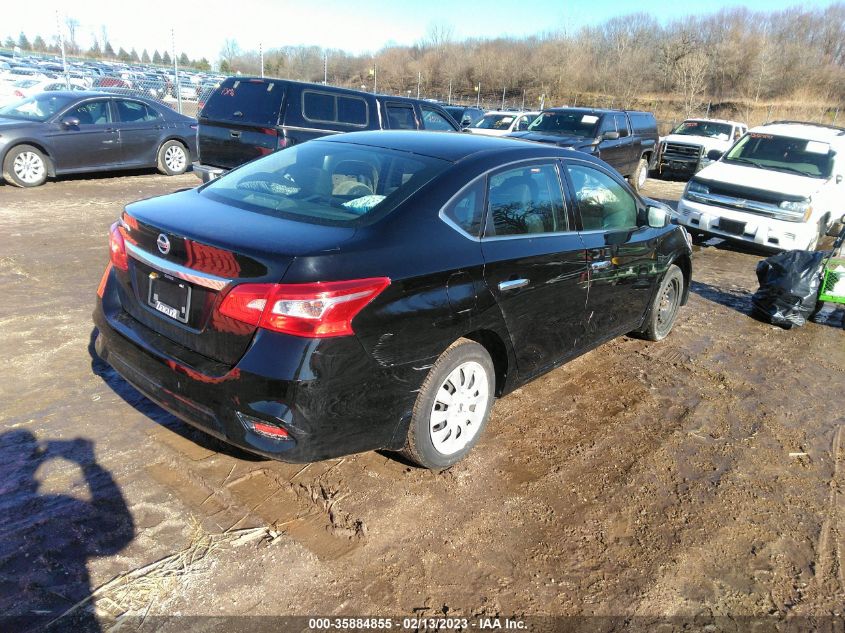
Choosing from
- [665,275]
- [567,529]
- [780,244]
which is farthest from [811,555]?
[780,244]

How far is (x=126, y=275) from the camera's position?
3115mm

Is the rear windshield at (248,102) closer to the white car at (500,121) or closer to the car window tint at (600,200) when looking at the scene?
the car window tint at (600,200)

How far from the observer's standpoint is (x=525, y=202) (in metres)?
3.62

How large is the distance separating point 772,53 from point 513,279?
5908 centimetres

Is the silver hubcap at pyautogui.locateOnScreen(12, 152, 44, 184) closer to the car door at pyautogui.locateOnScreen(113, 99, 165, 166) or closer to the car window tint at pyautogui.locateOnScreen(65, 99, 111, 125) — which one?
the car window tint at pyautogui.locateOnScreen(65, 99, 111, 125)

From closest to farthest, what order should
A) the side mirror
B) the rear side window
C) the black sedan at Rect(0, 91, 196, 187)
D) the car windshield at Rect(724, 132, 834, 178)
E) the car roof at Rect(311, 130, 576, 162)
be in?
the car roof at Rect(311, 130, 576, 162)
the side mirror
the rear side window
the car windshield at Rect(724, 132, 834, 178)
the black sedan at Rect(0, 91, 196, 187)

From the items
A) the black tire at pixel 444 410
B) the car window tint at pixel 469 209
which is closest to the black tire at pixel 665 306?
the black tire at pixel 444 410

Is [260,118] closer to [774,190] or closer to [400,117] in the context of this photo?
[400,117]

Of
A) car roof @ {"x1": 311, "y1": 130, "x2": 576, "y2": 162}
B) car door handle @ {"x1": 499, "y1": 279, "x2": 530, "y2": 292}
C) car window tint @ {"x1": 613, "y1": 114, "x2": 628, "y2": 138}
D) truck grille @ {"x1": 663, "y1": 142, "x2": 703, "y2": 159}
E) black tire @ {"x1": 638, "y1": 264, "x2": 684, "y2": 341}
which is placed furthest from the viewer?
truck grille @ {"x1": 663, "y1": 142, "x2": 703, "y2": 159}

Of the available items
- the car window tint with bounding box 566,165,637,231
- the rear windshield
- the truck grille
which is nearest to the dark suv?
the rear windshield

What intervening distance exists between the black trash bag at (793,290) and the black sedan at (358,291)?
3.23m

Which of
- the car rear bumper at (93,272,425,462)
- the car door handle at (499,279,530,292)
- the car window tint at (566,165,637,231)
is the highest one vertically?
the car window tint at (566,165,637,231)

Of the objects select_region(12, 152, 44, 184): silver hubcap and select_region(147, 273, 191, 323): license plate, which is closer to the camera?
select_region(147, 273, 191, 323): license plate

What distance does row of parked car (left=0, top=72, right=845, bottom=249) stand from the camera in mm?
8453
